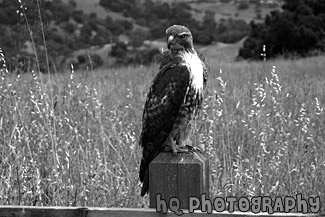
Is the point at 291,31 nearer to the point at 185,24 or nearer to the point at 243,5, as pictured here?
the point at 185,24

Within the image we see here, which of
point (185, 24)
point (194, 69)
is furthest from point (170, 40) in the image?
point (185, 24)

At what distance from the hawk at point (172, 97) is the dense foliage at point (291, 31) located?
21.1 m

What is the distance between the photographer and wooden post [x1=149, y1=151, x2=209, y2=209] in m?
2.13

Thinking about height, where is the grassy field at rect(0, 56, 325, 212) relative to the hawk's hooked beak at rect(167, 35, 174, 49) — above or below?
below

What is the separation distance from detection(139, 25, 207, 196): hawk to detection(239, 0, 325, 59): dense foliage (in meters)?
21.1

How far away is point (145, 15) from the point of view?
115 ft

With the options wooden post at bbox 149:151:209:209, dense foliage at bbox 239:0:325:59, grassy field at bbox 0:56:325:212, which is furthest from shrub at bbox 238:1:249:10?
wooden post at bbox 149:151:209:209

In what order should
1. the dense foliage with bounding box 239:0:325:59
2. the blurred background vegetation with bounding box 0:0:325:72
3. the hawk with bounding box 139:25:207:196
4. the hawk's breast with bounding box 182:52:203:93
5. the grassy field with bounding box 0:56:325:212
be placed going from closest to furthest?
1. the hawk with bounding box 139:25:207:196
2. the hawk's breast with bounding box 182:52:203:93
3. the grassy field with bounding box 0:56:325:212
4. the blurred background vegetation with bounding box 0:0:325:72
5. the dense foliage with bounding box 239:0:325:59

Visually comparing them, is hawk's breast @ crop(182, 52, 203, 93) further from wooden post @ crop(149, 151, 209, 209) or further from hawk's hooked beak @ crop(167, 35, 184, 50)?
wooden post @ crop(149, 151, 209, 209)

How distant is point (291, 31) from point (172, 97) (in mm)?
23172

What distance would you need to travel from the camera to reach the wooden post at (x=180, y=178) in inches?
84.0

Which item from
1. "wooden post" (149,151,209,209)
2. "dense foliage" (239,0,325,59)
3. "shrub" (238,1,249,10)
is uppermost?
"wooden post" (149,151,209,209)

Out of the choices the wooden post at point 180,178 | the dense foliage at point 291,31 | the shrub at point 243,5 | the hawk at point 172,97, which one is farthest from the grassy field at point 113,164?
the shrub at point 243,5

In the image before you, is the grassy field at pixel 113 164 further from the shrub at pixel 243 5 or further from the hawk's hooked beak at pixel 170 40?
the shrub at pixel 243 5
